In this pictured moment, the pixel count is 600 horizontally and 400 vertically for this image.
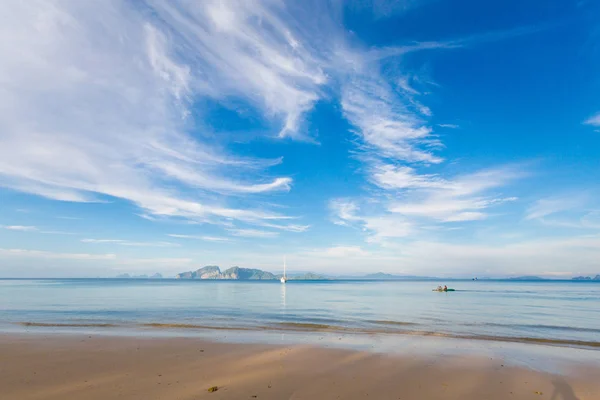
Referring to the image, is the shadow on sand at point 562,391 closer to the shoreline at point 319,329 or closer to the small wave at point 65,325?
the shoreline at point 319,329

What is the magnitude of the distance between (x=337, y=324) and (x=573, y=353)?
55.1 ft

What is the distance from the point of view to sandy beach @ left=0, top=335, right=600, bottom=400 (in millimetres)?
11156

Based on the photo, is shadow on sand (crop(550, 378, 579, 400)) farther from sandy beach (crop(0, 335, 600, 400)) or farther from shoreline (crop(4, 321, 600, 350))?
shoreline (crop(4, 321, 600, 350))

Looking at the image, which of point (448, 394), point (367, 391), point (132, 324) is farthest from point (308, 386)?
point (132, 324)

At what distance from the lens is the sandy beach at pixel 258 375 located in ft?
36.6

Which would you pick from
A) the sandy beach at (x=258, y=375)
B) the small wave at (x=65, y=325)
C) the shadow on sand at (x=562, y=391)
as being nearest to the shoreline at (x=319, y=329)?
the small wave at (x=65, y=325)

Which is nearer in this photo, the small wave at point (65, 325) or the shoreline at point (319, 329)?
the shoreline at point (319, 329)

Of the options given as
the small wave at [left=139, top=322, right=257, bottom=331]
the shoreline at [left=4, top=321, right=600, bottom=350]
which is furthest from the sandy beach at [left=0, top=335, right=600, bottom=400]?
the small wave at [left=139, top=322, right=257, bottom=331]

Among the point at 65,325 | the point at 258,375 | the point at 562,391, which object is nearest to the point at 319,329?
the point at 258,375

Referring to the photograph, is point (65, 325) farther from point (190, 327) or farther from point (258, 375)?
point (258, 375)

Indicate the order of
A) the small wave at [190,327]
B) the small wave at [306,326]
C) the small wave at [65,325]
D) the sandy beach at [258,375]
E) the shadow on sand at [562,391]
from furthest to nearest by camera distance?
the small wave at [306,326]
the small wave at [65,325]
the small wave at [190,327]
the shadow on sand at [562,391]
the sandy beach at [258,375]

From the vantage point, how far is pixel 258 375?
42.1 feet

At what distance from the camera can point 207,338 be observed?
21.1 meters

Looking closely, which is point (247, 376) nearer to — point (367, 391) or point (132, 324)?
point (367, 391)
